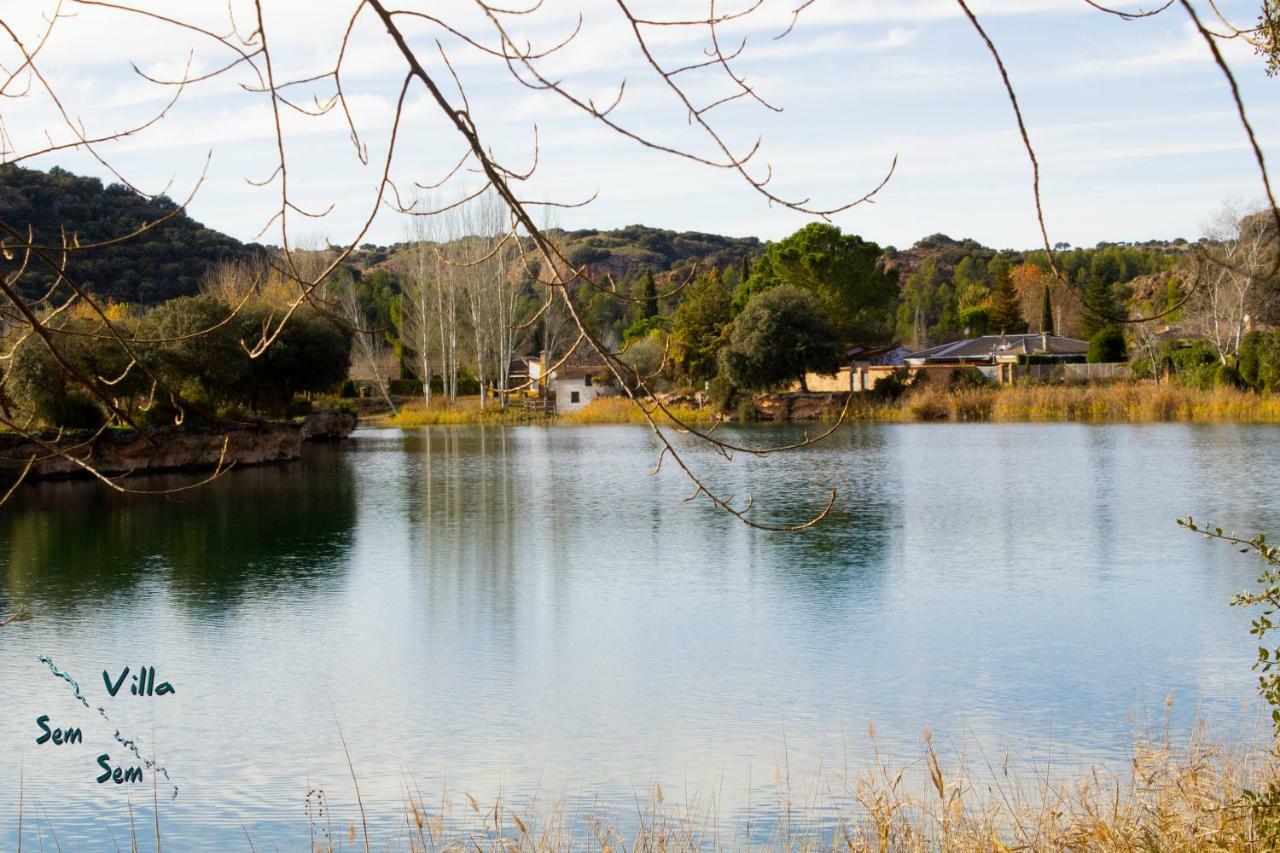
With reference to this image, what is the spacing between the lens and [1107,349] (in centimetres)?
4391

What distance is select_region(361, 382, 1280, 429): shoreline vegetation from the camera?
106ft

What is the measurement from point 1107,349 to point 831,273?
10763mm

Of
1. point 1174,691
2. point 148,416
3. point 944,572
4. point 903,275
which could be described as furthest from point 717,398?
point 903,275

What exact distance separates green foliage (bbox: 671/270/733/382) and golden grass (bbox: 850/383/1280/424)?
6.92 metres

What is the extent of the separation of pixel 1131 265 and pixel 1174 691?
7380 centimetres

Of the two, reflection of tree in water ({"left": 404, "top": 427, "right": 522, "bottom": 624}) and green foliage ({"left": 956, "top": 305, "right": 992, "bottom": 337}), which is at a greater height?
green foliage ({"left": 956, "top": 305, "right": 992, "bottom": 337})

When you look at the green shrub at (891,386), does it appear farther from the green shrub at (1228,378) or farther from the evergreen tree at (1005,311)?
the evergreen tree at (1005,311)

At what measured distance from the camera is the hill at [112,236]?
20.6 metres

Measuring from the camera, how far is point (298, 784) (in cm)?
607

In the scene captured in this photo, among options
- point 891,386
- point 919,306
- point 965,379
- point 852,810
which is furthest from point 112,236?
point 919,306

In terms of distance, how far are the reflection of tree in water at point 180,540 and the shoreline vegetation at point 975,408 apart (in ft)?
37.4

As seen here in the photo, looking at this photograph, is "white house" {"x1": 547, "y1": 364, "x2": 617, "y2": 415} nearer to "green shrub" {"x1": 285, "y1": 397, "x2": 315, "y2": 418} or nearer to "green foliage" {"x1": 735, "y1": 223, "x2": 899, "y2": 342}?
"green foliage" {"x1": 735, "y1": 223, "x2": 899, "y2": 342}

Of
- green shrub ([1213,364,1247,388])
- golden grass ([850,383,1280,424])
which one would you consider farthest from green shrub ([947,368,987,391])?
green shrub ([1213,364,1247,388])

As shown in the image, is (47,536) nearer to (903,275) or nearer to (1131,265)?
(1131,265)
